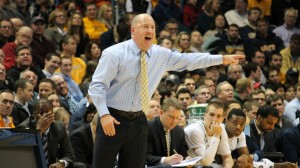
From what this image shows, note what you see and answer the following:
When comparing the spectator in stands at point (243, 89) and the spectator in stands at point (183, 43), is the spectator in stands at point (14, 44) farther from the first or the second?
the spectator in stands at point (243, 89)

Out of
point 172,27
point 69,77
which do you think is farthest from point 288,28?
point 69,77

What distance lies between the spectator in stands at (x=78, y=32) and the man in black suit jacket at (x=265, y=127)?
4.13 metres

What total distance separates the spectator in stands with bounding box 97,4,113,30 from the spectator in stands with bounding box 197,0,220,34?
1.72 metres

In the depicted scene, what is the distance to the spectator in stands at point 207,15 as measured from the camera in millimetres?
14141

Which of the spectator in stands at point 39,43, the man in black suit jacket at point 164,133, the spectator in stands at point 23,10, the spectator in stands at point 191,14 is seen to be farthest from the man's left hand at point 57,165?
the spectator in stands at point 191,14

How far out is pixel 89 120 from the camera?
867 cm

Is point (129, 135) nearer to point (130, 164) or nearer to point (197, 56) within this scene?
point (130, 164)

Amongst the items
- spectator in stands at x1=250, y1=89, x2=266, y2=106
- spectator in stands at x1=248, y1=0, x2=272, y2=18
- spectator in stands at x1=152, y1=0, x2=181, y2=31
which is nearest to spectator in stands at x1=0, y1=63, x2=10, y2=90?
spectator in stands at x1=250, y1=89, x2=266, y2=106

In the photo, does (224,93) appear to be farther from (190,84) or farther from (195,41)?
(195,41)

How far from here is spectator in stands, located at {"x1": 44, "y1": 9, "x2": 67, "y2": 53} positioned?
12.2 m

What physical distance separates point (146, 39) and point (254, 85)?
6747mm

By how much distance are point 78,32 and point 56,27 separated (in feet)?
1.25

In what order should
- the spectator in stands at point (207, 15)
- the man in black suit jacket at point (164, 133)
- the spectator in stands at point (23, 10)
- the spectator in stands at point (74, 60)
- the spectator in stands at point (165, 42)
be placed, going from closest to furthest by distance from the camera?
the man in black suit jacket at point (164, 133) → the spectator in stands at point (74, 60) → the spectator in stands at point (165, 42) → the spectator in stands at point (23, 10) → the spectator in stands at point (207, 15)

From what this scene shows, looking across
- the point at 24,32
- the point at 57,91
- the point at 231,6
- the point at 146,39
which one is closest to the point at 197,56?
the point at 146,39
